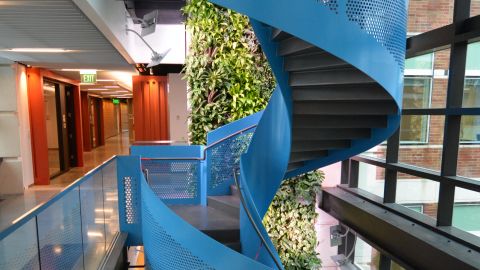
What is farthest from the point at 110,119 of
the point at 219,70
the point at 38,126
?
the point at 219,70

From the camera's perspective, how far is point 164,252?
2648 millimetres

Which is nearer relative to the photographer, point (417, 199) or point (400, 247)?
point (400, 247)

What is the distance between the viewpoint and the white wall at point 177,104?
30.0ft

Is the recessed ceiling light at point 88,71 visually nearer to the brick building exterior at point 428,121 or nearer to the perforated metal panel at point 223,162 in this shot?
the perforated metal panel at point 223,162

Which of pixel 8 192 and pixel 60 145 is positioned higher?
pixel 60 145

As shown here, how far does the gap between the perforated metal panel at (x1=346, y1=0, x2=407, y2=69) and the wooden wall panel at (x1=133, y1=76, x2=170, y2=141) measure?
904 centimetres

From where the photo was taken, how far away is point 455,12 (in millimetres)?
3314

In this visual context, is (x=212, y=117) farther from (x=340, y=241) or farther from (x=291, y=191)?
(x=340, y=241)

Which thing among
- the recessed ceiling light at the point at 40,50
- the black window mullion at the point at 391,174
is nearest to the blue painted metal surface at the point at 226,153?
the black window mullion at the point at 391,174

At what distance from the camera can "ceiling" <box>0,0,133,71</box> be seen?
3439 millimetres

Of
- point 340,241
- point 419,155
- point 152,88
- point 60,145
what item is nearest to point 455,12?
point 419,155

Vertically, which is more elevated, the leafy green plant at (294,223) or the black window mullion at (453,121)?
the black window mullion at (453,121)

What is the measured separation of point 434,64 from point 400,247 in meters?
2.61

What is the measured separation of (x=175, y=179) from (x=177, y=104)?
4839mm
